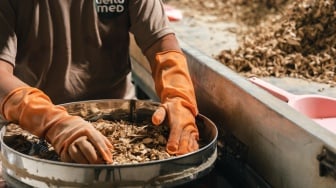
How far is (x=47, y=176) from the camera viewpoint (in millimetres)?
1355

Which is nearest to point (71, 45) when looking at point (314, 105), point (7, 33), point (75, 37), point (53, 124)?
point (75, 37)

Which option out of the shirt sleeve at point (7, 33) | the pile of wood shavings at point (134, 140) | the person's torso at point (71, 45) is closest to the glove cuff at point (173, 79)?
the pile of wood shavings at point (134, 140)

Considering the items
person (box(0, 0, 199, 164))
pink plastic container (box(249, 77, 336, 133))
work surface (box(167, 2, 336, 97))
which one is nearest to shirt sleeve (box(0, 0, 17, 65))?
person (box(0, 0, 199, 164))

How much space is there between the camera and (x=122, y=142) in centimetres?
158

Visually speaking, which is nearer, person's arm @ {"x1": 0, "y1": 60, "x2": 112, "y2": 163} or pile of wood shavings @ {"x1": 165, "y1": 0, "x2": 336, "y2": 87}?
person's arm @ {"x1": 0, "y1": 60, "x2": 112, "y2": 163}

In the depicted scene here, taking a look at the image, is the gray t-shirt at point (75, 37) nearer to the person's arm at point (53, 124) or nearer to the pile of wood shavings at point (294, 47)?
the person's arm at point (53, 124)

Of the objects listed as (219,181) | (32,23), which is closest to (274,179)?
(219,181)

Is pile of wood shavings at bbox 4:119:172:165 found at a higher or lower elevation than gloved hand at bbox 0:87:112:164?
lower

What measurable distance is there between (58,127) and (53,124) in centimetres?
2

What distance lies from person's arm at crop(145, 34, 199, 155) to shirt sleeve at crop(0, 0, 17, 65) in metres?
0.42

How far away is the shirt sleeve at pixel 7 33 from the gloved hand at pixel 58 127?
19 cm

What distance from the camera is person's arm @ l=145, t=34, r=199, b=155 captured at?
1.54 metres

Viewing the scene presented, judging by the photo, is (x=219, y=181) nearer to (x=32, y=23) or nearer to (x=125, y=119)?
(x=125, y=119)

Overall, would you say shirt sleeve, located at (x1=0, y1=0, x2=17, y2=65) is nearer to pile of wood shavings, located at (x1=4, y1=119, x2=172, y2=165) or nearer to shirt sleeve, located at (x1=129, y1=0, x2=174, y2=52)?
pile of wood shavings, located at (x1=4, y1=119, x2=172, y2=165)
